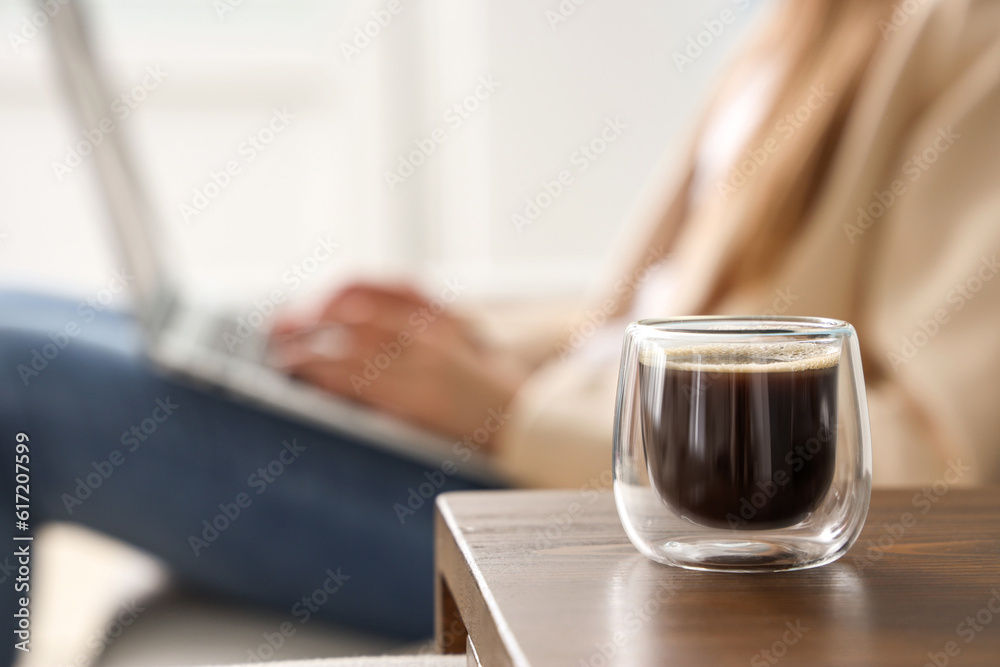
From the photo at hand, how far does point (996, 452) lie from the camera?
0.64 meters

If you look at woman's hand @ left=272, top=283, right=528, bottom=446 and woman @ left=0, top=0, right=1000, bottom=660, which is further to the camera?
woman's hand @ left=272, top=283, right=528, bottom=446

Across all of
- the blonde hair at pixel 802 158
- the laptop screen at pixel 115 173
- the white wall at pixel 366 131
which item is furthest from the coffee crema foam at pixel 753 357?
the white wall at pixel 366 131

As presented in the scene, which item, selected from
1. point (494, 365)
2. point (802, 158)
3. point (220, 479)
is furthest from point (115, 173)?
point (802, 158)

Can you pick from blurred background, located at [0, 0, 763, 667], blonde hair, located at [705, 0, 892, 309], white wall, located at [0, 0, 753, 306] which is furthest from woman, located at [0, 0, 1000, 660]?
white wall, located at [0, 0, 753, 306]

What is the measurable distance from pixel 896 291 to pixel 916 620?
49cm

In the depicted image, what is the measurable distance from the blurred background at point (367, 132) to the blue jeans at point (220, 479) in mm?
2030

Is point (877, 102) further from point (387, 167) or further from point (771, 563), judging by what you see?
point (387, 167)

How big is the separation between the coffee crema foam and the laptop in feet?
1.78

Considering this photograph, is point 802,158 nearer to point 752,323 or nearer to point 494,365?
point 494,365

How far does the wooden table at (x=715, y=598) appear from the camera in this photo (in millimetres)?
286

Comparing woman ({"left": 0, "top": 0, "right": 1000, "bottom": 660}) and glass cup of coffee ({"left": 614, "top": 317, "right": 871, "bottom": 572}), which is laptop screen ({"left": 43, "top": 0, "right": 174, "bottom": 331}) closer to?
woman ({"left": 0, "top": 0, "right": 1000, "bottom": 660})

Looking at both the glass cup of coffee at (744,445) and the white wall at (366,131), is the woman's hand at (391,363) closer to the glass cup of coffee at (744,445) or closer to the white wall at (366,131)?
the glass cup of coffee at (744,445)

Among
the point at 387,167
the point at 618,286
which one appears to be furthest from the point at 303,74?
the point at 618,286

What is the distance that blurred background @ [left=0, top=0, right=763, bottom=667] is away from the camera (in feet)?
10.1
